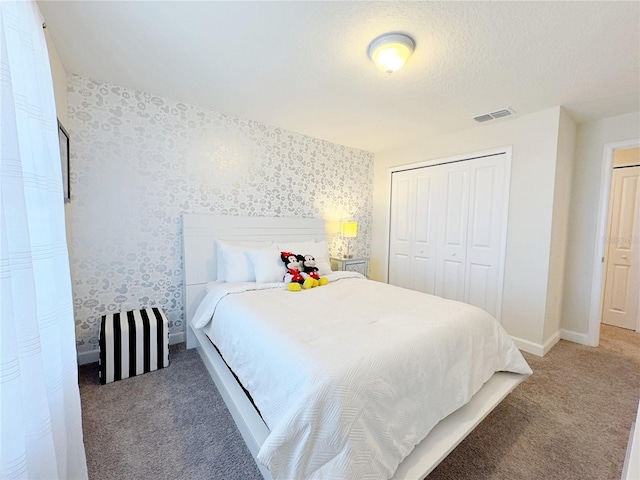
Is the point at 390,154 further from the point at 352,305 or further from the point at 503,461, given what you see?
the point at 503,461

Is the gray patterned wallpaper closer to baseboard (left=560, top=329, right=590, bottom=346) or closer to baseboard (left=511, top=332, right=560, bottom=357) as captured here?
baseboard (left=511, top=332, right=560, bottom=357)

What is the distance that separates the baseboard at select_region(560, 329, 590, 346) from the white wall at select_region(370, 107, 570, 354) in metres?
0.64

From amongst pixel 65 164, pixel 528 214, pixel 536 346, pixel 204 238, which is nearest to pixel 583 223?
pixel 528 214

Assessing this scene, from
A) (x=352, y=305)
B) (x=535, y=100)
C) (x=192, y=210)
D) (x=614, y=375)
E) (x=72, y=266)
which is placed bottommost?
→ (x=614, y=375)

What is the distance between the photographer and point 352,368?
3.81 feet

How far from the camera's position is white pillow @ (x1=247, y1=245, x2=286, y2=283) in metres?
2.57

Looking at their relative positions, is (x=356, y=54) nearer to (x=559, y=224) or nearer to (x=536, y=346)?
(x=559, y=224)

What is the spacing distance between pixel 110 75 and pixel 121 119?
0.34 m

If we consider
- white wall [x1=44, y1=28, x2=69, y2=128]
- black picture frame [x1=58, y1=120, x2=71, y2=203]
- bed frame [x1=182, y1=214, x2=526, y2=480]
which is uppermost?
white wall [x1=44, y1=28, x2=69, y2=128]

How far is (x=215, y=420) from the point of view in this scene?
1.72 metres

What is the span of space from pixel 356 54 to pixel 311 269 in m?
1.81

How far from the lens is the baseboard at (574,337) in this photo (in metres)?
2.95

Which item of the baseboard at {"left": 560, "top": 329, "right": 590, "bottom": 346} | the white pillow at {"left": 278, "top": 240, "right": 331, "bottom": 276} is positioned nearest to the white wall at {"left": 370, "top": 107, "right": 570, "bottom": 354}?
the baseboard at {"left": 560, "top": 329, "right": 590, "bottom": 346}

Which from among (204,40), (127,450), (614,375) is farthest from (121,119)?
(614,375)
